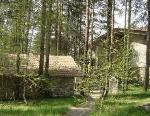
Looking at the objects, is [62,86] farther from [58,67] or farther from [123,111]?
[123,111]

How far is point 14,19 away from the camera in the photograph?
29562 mm

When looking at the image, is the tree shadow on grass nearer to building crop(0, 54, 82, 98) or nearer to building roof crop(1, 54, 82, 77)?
building crop(0, 54, 82, 98)

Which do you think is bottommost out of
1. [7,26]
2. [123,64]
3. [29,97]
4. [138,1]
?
[29,97]

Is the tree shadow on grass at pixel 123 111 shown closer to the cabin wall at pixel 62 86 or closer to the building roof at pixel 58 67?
the building roof at pixel 58 67

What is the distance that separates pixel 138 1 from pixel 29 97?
15499mm

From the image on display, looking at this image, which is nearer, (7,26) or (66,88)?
(7,26)

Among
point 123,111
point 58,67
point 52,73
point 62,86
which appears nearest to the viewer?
point 123,111

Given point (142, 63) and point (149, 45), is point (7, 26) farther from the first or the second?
point (142, 63)

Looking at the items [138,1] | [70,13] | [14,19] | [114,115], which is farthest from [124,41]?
[70,13]

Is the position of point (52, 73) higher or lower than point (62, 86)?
higher

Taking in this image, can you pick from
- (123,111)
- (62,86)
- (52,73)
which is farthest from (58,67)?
(123,111)

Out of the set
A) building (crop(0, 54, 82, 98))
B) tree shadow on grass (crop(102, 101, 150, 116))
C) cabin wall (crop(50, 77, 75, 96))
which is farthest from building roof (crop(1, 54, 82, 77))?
tree shadow on grass (crop(102, 101, 150, 116))

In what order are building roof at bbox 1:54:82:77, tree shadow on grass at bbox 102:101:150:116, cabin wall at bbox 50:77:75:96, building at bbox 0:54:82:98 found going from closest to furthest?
tree shadow on grass at bbox 102:101:150:116, building at bbox 0:54:82:98, building roof at bbox 1:54:82:77, cabin wall at bbox 50:77:75:96

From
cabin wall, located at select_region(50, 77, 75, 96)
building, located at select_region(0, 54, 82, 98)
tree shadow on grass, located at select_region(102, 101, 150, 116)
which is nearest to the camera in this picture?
tree shadow on grass, located at select_region(102, 101, 150, 116)
